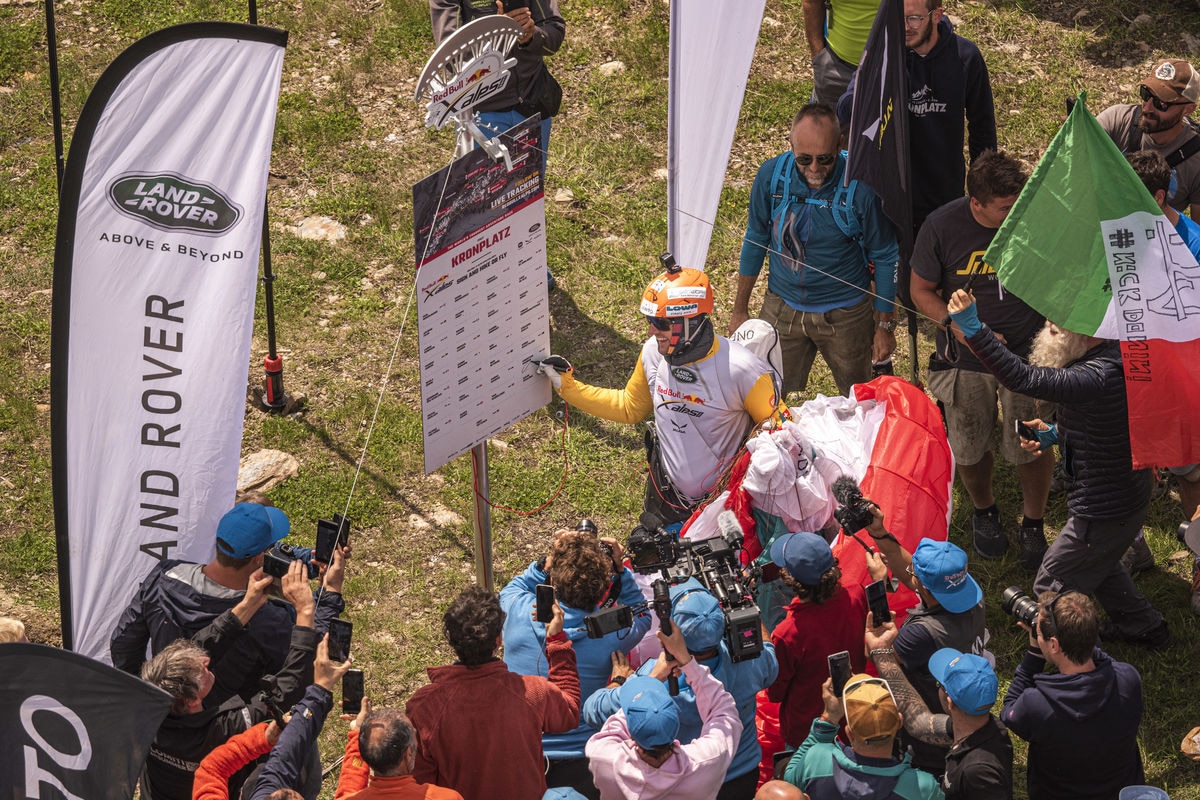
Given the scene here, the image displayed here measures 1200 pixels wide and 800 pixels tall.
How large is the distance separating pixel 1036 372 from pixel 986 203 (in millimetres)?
1201

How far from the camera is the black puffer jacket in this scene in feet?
19.5

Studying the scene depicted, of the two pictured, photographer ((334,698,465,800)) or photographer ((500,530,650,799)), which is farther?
photographer ((500,530,650,799))

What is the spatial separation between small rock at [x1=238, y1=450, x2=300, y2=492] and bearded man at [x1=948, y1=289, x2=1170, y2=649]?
13.8 ft

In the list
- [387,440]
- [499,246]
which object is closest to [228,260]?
[499,246]

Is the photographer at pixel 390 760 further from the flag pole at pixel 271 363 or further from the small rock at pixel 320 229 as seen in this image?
the small rock at pixel 320 229

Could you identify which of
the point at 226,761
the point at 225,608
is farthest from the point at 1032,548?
the point at 226,761

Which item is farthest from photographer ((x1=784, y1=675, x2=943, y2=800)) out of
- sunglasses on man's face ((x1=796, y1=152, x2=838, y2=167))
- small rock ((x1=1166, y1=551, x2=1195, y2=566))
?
small rock ((x1=1166, y1=551, x2=1195, y2=566))

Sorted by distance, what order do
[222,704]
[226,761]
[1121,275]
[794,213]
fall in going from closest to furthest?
[226,761]
[222,704]
[1121,275]
[794,213]

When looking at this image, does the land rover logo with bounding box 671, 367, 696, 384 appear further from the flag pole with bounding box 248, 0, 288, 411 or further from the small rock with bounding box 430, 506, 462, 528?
the flag pole with bounding box 248, 0, 288, 411

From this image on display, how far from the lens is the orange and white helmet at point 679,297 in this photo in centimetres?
623

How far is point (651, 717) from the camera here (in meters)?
4.51

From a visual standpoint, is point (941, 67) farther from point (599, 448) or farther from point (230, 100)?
point (230, 100)

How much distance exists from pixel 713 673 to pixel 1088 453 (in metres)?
2.35

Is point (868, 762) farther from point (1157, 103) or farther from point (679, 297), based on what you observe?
point (1157, 103)
